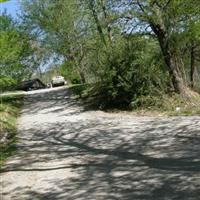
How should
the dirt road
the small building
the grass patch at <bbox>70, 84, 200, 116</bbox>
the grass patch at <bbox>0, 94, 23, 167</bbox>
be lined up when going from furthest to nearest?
1. the small building
2. the grass patch at <bbox>70, 84, 200, 116</bbox>
3. the grass patch at <bbox>0, 94, 23, 167</bbox>
4. the dirt road

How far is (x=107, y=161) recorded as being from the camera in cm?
1023

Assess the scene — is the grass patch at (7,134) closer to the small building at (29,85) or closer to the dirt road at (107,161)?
the dirt road at (107,161)

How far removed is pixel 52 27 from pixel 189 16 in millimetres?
18942

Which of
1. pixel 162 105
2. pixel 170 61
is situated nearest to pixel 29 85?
pixel 170 61

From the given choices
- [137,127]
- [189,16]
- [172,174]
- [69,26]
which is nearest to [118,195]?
[172,174]

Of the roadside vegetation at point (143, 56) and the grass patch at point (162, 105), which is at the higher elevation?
the roadside vegetation at point (143, 56)

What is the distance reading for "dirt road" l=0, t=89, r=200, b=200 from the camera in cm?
789

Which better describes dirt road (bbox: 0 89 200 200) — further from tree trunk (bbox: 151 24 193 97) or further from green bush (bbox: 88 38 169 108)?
tree trunk (bbox: 151 24 193 97)

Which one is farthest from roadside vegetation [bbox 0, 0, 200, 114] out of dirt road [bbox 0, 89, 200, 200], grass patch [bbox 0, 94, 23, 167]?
dirt road [bbox 0, 89, 200, 200]

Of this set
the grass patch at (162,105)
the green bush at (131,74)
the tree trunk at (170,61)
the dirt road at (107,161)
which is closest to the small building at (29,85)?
the green bush at (131,74)

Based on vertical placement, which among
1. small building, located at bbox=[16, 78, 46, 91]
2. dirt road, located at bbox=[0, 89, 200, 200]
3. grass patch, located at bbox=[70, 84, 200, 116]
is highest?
small building, located at bbox=[16, 78, 46, 91]

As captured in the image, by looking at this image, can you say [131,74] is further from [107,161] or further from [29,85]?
[29,85]

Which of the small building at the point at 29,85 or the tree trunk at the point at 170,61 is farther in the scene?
the small building at the point at 29,85

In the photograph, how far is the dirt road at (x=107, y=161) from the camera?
7.89 metres
